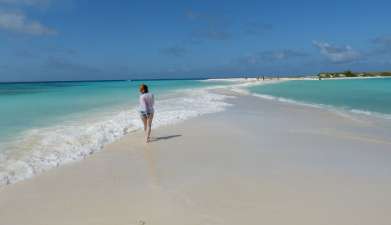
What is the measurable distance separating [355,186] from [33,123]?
1232 centimetres

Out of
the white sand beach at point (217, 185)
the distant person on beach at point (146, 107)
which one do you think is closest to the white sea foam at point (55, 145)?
the white sand beach at point (217, 185)

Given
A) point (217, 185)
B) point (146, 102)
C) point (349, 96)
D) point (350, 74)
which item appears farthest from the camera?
point (350, 74)

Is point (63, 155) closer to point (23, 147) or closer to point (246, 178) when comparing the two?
point (23, 147)

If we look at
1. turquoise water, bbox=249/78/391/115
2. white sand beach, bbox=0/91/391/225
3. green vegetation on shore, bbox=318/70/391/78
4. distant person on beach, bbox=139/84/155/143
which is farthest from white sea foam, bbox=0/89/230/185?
green vegetation on shore, bbox=318/70/391/78

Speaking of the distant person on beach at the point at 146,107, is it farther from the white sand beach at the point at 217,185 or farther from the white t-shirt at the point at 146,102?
the white sand beach at the point at 217,185

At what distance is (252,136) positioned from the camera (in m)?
10.2

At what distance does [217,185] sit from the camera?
588cm

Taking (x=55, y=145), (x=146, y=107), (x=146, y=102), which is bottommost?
(x=55, y=145)

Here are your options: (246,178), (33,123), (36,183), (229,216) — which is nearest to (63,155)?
(36,183)

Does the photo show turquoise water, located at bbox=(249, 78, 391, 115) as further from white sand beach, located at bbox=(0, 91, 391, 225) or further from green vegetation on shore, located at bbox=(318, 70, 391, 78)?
green vegetation on shore, located at bbox=(318, 70, 391, 78)

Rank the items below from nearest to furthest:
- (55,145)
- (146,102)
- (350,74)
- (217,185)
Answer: (217,185) → (55,145) → (146,102) → (350,74)

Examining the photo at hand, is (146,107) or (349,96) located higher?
(146,107)

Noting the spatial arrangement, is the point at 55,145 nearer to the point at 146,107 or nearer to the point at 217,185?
the point at 146,107

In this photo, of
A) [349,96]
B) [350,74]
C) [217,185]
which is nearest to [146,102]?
[217,185]
